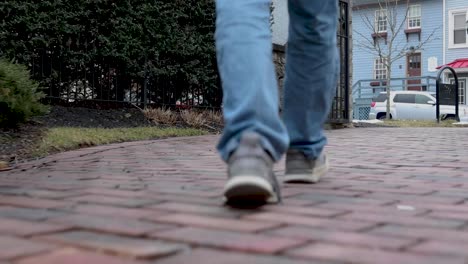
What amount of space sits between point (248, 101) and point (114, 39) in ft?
21.2

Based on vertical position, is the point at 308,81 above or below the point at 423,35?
below

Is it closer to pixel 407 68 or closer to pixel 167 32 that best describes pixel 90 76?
pixel 167 32

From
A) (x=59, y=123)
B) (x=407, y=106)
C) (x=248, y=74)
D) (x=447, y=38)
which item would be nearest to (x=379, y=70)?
(x=447, y=38)

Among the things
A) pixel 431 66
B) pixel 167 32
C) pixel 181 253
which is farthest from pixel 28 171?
pixel 431 66

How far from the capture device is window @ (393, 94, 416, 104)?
76.8 feet

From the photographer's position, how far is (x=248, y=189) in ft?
5.82

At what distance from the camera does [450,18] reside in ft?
96.4

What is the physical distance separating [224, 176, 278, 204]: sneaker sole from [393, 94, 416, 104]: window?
2259 cm

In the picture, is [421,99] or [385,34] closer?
[421,99]

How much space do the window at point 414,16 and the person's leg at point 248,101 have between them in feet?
98.4

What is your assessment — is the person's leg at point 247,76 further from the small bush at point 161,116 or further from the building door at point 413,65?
the building door at point 413,65

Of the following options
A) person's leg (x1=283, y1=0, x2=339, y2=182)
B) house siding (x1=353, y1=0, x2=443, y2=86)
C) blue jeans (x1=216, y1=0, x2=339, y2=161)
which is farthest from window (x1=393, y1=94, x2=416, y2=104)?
blue jeans (x1=216, y1=0, x2=339, y2=161)

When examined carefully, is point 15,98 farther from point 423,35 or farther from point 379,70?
point 379,70

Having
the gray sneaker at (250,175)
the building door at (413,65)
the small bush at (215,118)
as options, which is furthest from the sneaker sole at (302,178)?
the building door at (413,65)
